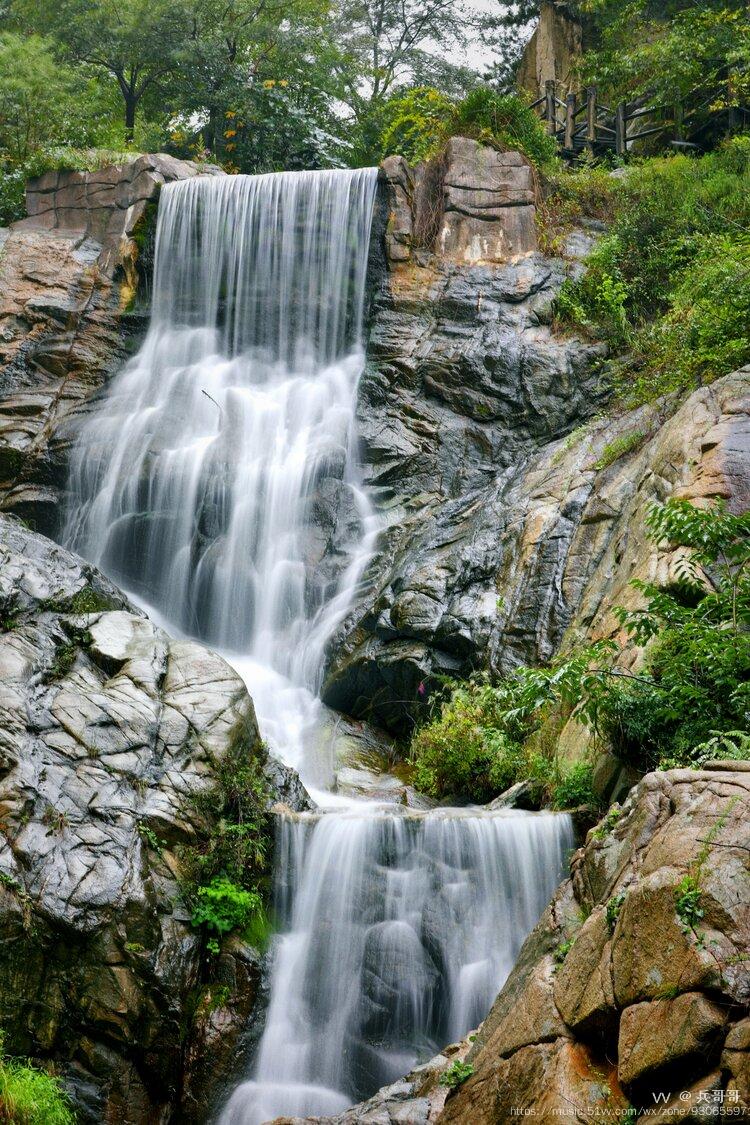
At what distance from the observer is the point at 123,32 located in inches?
840

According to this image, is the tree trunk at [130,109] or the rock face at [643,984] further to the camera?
the tree trunk at [130,109]

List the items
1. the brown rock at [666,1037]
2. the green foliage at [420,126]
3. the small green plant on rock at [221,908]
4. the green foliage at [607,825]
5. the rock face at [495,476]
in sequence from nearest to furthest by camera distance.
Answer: the brown rock at [666,1037] < the green foliage at [607,825] < the small green plant on rock at [221,908] < the rock face at [495,476] < the green foliage at [420,126]

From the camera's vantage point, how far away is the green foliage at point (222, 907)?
7.19 m

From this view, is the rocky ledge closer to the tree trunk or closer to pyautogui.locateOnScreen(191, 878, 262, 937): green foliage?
pyautogui.locateOnScreen(191, 878, 262, 937): green foliage

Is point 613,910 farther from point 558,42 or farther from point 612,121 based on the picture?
point 558,42

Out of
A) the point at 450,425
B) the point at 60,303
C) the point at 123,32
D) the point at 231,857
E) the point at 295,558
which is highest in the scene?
the point at 123,32

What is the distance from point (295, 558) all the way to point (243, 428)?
9.15ft

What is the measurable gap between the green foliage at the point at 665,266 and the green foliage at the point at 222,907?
Answer: 26.0ft

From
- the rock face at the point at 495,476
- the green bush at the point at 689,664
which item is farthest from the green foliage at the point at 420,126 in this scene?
the green bush at the point at 689,664

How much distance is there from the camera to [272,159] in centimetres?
2066

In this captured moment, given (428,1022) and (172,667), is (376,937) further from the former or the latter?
(172,667)

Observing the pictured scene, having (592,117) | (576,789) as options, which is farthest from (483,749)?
(592,117)

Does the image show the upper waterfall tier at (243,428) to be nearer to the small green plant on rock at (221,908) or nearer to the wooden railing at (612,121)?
the small green plant on rock at (221,908)

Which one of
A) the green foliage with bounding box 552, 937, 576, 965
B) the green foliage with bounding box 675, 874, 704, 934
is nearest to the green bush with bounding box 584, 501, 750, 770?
the green foliage with bounding box 552, 937, 576, 965
